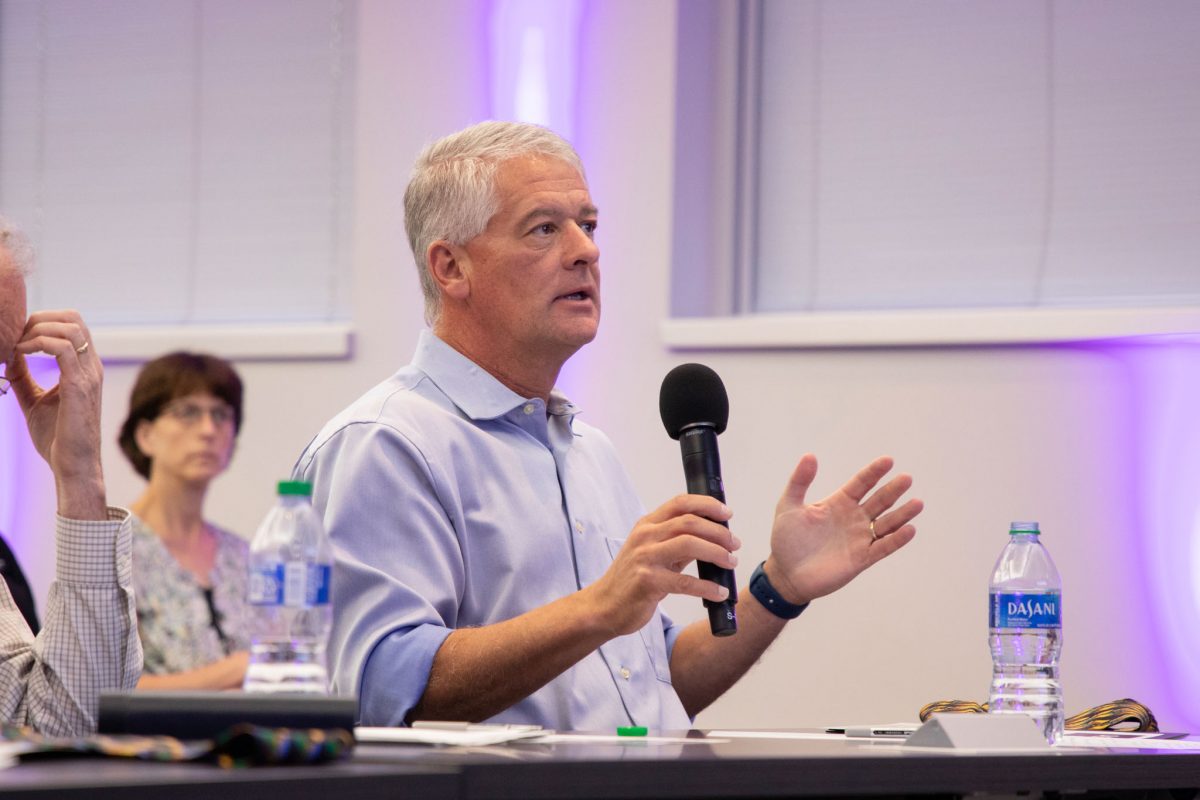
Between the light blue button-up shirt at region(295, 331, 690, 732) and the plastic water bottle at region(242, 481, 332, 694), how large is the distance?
1.31ft

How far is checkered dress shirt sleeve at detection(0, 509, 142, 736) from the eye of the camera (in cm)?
182

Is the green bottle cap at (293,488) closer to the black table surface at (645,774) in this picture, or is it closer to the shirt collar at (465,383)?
the black table surface at (645,774)

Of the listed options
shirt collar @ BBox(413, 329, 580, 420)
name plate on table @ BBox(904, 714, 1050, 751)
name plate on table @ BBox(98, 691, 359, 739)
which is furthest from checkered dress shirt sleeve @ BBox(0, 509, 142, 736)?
name plate on table @ BBox(904, 714, 1050, 751)

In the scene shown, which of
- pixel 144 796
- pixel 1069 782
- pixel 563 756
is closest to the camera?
pixel 144 796

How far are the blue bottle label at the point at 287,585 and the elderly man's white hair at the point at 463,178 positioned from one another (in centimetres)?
95

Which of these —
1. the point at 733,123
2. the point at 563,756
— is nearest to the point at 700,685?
Answer: the point at 563,756

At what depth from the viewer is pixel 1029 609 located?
182 cm

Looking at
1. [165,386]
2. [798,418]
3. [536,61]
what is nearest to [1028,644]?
[798,418]

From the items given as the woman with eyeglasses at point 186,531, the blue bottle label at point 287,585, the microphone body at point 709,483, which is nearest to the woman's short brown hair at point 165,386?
the woman with eyeglasses at point 186,531

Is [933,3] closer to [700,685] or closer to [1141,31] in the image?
[1141,31]

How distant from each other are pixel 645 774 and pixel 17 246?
1.19m

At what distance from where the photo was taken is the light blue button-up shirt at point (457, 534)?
1.86 meters

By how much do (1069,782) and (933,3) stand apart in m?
2.77

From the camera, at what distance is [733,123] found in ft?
Answer: 13.1
